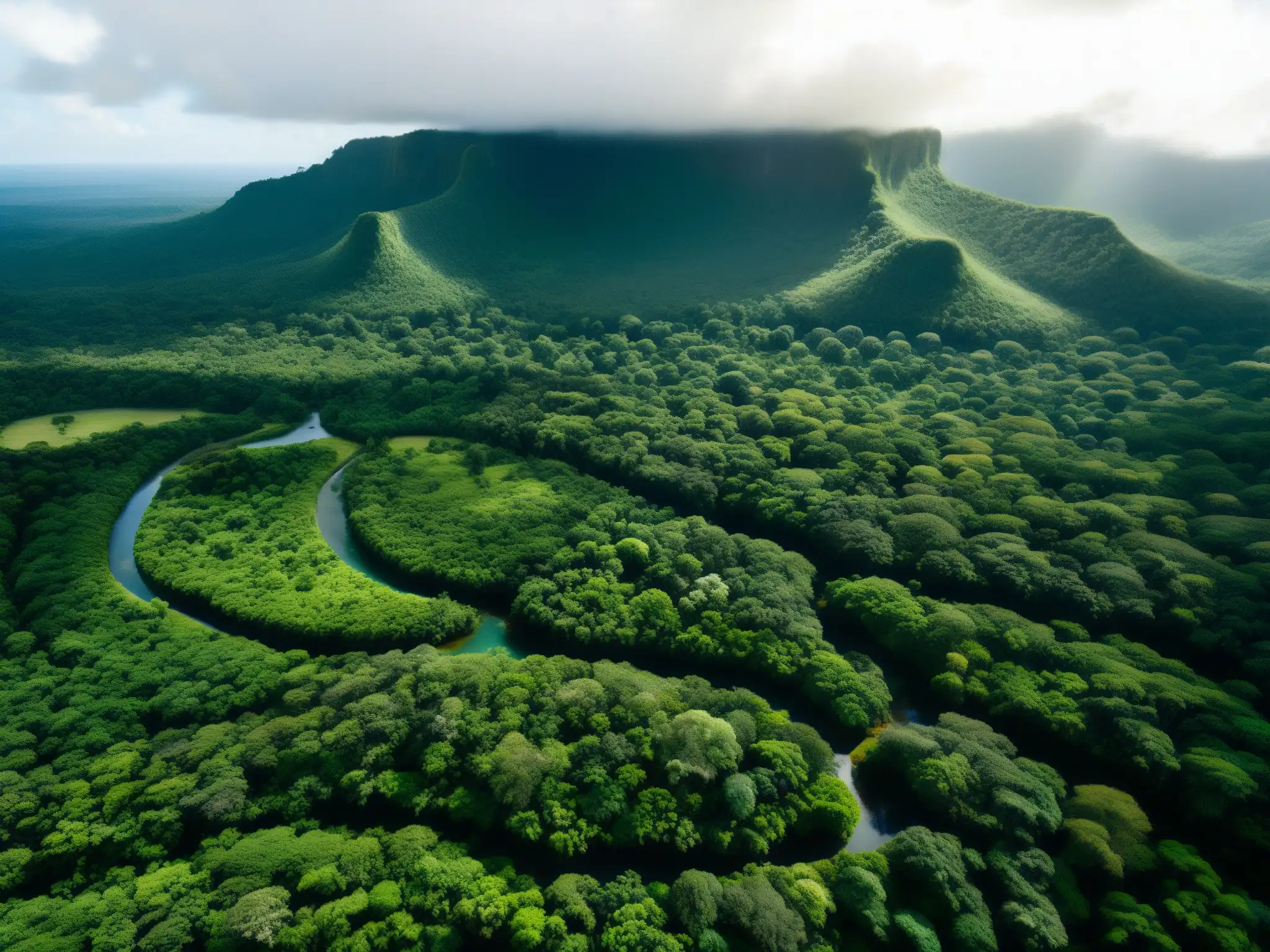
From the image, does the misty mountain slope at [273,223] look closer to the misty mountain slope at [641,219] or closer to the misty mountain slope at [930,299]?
the misty mountain slope at [641,219]

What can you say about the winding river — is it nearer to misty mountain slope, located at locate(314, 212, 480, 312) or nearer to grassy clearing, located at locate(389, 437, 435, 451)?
grassy clearing, located at locate(389, 437, 435, 451)

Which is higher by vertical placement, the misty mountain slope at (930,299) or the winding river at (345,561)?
the misty mountain slope at (930,299)

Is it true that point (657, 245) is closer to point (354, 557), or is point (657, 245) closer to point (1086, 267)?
point (1086, 267)

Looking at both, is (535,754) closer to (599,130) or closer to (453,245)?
(453,245)

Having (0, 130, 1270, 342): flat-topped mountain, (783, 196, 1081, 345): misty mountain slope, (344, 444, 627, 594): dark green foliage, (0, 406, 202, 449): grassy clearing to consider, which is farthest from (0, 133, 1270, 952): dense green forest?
(0, 130, 1270, 342): flat-topped mountain

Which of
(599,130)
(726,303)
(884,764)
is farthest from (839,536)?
(599,130)

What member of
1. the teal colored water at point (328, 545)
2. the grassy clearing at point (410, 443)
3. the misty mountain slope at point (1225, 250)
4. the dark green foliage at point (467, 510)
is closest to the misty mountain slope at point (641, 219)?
the grassy clearing at point (410, 443)

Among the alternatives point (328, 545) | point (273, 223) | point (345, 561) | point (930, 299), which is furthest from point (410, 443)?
point (273, 223)
